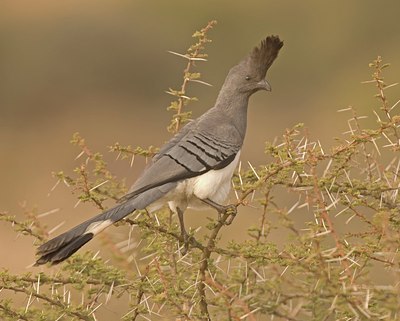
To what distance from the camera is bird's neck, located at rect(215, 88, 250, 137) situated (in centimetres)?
581

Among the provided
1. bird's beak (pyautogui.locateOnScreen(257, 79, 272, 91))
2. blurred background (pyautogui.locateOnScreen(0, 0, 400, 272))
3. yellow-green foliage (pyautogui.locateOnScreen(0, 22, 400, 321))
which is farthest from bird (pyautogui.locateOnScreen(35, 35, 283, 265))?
blurred background (pyautogui.locateOnScreen(0, 0, 400, 272))

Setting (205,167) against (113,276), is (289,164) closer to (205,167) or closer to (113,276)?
(113,276)

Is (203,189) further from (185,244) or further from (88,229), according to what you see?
(88,229)

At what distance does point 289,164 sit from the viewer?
4.02m

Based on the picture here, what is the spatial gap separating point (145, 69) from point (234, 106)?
10.2 meters

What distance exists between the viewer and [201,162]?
5230 mm

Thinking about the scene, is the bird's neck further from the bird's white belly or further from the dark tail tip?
the dark tail tip

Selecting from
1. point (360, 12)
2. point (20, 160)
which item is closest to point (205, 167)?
point (20, 160)

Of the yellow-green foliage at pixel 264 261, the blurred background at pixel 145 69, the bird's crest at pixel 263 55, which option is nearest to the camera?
the yellow-green foliage at pixel 264 261

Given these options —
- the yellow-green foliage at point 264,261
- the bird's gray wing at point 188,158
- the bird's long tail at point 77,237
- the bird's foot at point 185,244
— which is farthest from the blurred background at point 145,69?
the yellow-green foliage at point 264,261

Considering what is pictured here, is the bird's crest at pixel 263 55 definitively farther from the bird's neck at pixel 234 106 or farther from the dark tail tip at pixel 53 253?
the dark tail tip at pixel 53 253

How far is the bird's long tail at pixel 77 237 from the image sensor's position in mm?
4059

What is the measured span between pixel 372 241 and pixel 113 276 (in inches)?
34.7

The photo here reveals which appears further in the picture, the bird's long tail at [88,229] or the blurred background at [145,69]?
the blurred background at [145,69]
